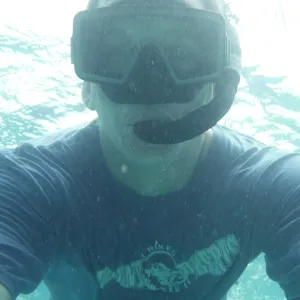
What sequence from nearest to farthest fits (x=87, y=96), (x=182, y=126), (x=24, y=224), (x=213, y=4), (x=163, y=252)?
(x=24, y=224) < (x=182, y=126) < (x=163, y=252) < (x=213, y=4) < (x=87, y=96)

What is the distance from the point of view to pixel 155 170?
2959mm

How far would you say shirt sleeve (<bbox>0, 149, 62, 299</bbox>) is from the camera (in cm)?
218

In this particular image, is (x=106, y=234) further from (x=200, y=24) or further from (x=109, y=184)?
(x=200, y=24)

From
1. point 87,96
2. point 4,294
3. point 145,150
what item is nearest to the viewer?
point 4,294

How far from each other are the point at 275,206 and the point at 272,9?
607cm

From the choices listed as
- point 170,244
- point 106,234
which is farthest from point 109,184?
point 170,244

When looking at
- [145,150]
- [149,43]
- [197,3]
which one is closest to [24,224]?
[145,150]

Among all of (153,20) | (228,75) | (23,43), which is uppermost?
(153,20)

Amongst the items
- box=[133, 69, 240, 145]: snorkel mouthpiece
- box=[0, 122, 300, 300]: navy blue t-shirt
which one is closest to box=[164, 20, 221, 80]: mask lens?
box=[133, 69, 240, 145]: snorkel mouthpiece

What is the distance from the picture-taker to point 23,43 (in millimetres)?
9008

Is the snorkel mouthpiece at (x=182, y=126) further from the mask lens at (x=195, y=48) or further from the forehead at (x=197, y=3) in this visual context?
the forehead at (x=197, y=3)

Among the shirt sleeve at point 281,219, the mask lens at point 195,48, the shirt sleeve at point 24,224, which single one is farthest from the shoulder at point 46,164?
the shirt sleeve at point 281,219

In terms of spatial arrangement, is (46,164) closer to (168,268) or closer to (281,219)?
(168,268)

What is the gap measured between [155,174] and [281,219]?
97 centimetres
